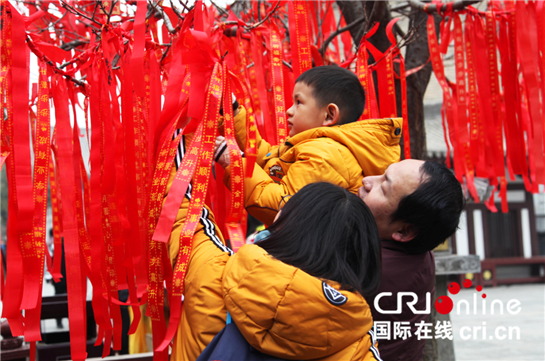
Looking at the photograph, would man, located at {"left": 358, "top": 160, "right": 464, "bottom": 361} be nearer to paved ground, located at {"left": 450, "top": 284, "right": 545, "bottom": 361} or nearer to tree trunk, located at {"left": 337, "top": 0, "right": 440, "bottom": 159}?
tree trunk, located at {"left": 337, "top": 0, "right": 440, "bottom": 159}

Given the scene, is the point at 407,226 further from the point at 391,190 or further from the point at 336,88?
the point at 336,88

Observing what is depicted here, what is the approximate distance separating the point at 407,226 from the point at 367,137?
0.29 metres

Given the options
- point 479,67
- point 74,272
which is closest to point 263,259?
point 74,272

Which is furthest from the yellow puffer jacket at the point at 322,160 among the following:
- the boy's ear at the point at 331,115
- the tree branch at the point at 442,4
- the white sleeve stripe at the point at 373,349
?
the tree branch at the point at 442,4

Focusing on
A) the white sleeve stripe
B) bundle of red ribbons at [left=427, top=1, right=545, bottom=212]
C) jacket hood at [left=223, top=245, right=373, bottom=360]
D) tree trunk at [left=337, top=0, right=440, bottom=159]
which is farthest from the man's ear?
tree trunk at [left=337, top=0, right=440, bottom=159]

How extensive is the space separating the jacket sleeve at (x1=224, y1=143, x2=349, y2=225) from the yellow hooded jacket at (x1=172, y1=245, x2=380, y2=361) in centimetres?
41

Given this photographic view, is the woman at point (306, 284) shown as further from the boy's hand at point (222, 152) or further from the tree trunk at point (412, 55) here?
the tree trunk at point (412, 55)

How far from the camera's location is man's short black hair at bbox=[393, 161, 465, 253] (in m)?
1.29

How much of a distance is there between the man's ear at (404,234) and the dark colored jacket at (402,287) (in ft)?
0.08

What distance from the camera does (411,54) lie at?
3.26m

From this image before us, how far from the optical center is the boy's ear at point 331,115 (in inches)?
60.0

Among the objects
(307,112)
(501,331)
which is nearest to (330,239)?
(307,112)

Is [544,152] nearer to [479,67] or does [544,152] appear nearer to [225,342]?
[479,67]

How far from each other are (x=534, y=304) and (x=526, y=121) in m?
7.02
